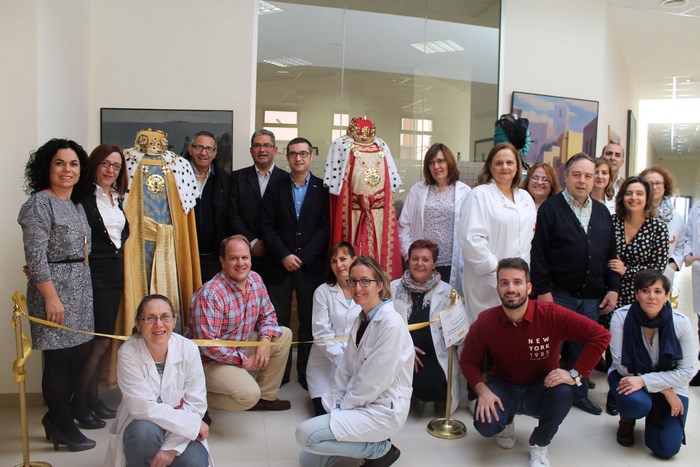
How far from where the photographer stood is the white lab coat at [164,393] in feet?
7.97

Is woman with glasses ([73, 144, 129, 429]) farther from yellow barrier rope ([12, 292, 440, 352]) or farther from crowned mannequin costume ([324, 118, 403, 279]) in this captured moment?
crowned mannequin costume ([324, 118, 403, 279])

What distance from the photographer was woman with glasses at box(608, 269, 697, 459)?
120 inches

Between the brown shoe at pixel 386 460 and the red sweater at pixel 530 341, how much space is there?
1.77 feet

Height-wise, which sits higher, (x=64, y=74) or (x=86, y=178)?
(x=64, y=74)

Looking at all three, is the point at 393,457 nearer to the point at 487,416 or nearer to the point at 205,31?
the point at 487,416

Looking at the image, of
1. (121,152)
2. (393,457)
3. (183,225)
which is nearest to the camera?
(393,457)

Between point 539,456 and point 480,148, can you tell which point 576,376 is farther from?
point 480,148

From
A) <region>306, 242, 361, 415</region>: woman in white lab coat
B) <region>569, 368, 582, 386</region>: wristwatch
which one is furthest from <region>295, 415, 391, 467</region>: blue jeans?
<region>569, 368, 582, 386</region>: wristwatch

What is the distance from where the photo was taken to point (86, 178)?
3.03 m

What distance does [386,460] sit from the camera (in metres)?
2.78

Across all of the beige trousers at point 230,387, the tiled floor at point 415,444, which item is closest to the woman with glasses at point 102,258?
the tiled floor at point 415,444

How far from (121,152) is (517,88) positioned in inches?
146

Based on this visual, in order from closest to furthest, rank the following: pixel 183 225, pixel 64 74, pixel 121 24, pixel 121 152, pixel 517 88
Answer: pixel 121 152 → pixel 183 225 → pixel 64 74 → pixel 121 24 → pixel 517 88

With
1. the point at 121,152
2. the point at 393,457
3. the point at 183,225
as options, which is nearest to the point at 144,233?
the point at 183,225
